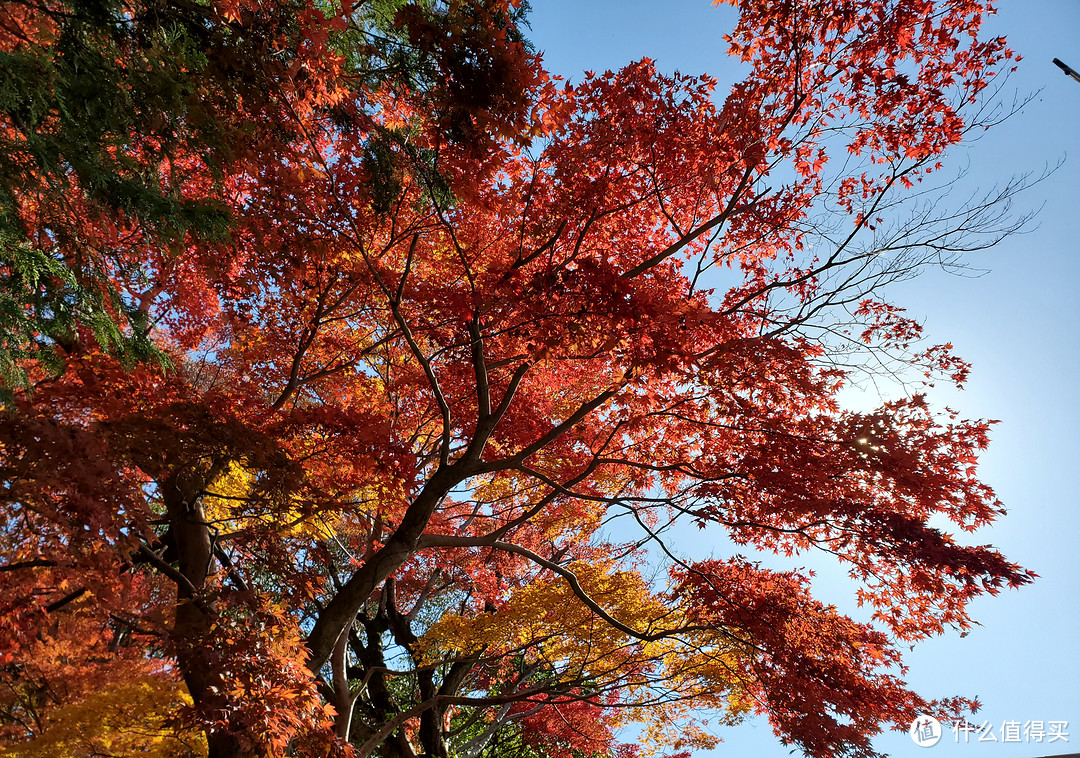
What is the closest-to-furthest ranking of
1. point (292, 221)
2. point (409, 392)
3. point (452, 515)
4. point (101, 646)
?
point (292, 221)
point (101, 646)
point (409, 392)
point (452, 515)

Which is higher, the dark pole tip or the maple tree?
the dark pole tip

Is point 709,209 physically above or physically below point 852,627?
above

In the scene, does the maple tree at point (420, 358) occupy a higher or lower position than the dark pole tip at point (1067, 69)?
lower

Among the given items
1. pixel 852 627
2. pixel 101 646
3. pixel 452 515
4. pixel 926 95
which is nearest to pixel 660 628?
pixel 852 627

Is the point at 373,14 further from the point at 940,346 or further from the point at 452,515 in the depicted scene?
the point at 452,515

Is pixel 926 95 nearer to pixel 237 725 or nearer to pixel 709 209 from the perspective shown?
pixel 709 209

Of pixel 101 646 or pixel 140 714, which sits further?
pixel 101 646

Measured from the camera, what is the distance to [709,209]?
21.0 feet

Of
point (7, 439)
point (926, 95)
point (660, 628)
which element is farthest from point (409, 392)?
point (926, 95)

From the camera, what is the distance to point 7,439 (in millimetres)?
3789

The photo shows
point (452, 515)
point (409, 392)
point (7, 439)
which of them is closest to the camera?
point (7, 439)

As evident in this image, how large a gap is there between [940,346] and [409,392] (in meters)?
6.51

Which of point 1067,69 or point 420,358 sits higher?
point 1067,69

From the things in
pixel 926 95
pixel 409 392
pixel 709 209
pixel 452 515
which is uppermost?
pixel 926 95
